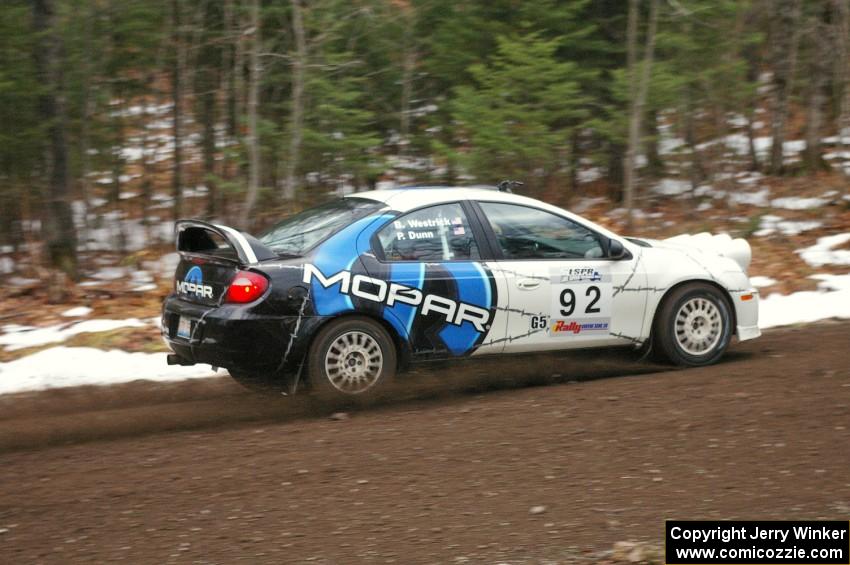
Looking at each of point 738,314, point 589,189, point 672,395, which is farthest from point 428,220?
point 589,189

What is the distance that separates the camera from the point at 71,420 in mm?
7297

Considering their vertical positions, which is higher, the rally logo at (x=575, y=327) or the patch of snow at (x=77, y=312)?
the patch of snow at (x=77, y=312)

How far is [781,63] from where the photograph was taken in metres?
17.3

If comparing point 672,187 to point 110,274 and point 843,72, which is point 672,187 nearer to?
point 843,72

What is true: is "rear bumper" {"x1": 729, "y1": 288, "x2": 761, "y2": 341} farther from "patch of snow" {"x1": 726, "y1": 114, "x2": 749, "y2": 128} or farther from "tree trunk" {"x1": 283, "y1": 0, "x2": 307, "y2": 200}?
"patch of snow" {"x1": 726, "y1": 114, "x2": 749, "y2": 128}

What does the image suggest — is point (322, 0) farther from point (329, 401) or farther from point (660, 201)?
point (329, 401)

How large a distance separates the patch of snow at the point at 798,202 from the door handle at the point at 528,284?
9.24 metres

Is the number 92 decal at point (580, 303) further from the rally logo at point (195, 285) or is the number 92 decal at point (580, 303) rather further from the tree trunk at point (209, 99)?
the tree trunk at point (209, 99)

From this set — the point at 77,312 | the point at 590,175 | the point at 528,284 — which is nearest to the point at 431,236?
the point at 528,284

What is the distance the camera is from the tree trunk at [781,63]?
54.9 ft

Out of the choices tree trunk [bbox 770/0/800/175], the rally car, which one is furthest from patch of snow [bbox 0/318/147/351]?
tree trunk [bbox 770/0/800/175]

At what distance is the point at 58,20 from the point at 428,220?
7.55 meters

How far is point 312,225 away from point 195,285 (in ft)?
3.26

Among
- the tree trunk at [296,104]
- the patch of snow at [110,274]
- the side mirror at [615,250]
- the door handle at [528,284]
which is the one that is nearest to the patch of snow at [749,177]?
the tree trunk at [296,104]
